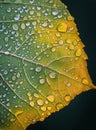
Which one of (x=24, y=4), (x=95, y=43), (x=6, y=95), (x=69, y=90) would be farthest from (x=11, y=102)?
(x=95, y=43)

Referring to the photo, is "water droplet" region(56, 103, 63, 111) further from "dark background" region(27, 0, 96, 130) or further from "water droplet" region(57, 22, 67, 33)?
"dark background" region(27, 0, 96, 130)

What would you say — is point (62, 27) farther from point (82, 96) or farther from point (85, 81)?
point (82, 96)

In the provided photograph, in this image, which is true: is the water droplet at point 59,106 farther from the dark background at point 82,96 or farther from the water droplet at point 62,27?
the dark background at point 82,96

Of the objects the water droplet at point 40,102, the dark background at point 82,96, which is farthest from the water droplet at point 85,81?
the dark background at point 82,96

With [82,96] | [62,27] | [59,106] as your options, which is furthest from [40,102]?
[82,96]

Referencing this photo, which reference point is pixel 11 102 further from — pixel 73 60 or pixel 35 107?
pixel 73 60
